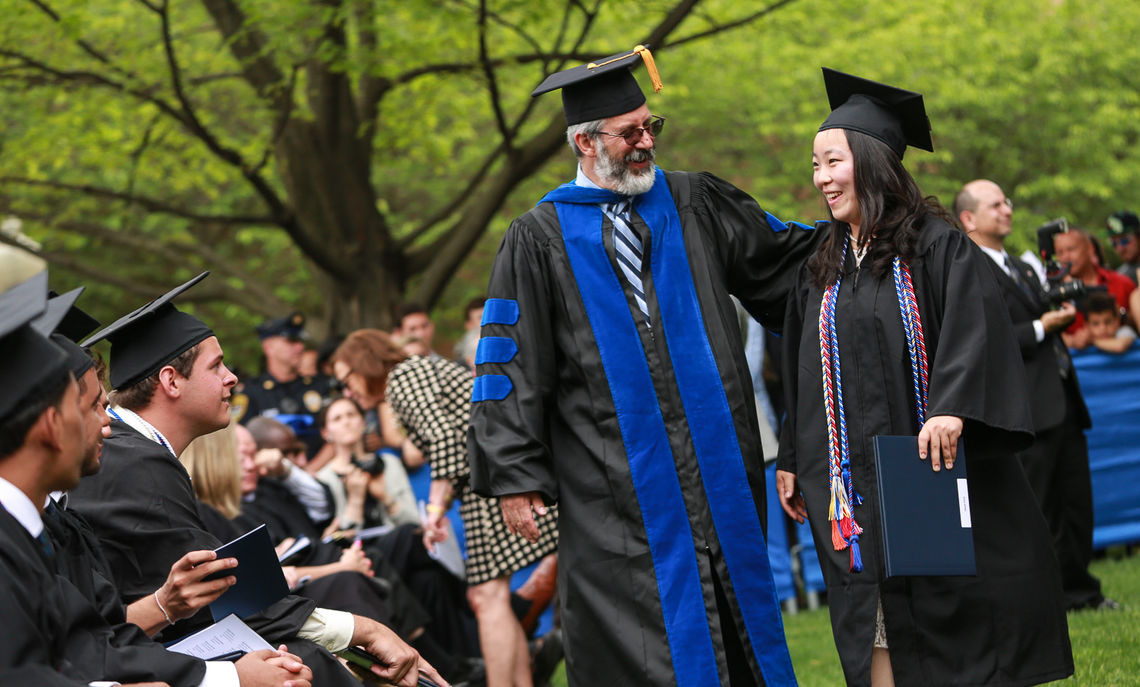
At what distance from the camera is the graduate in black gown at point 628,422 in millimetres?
4023

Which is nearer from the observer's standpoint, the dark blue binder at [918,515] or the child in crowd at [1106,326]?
the dark blue binder at [918,515]

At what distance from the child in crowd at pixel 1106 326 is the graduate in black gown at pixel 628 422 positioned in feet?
18.2

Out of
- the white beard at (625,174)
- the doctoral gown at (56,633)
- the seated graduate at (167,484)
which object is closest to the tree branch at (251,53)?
the white beard at (625,174)

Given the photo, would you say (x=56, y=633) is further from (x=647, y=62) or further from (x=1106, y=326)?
(x=1106, y=326)

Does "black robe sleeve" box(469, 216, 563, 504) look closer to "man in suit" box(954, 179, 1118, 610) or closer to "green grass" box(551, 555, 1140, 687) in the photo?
"green grass" box(551, 555, 1140, 687)

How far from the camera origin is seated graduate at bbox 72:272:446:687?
353 centimetres

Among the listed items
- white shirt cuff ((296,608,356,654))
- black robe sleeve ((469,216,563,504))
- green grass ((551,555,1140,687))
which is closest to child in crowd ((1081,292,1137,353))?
green grass ((551,555,1140,687))

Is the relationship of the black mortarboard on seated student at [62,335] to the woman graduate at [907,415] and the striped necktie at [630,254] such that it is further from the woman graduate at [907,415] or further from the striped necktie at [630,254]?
the woman graduate at [907,415]

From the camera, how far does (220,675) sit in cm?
298

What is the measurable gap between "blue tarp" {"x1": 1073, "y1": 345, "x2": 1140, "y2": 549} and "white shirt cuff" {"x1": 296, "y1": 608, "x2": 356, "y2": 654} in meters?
6.75

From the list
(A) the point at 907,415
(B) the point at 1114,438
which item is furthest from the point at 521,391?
(B) the point at 1114,438

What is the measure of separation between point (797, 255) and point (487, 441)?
128cm

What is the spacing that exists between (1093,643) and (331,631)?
141 inches

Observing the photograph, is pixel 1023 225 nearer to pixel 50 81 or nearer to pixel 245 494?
pixel 50 81
